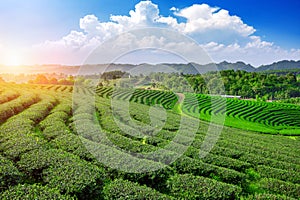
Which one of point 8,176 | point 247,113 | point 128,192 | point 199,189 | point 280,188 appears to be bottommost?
point 247,113

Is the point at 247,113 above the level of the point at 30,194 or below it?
below

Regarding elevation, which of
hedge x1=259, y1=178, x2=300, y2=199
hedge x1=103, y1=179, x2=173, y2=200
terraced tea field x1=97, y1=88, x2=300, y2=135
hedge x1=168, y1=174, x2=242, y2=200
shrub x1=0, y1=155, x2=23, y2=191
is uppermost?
shrub x1=0, y1=155, x2=23, y2=191

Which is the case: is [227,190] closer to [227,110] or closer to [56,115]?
[56,115]

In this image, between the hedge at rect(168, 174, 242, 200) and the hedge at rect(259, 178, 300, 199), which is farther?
the hedge at rect(259, 178, 300, 199)

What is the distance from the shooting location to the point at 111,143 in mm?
12305

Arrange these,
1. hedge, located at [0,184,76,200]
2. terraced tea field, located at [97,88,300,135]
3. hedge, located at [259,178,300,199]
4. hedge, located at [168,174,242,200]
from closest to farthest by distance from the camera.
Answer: hedge, located at [0,184,76,200], hedge, located at [168,174,242,200], hedge, located at [259,178,300,199], terraced tea field, located at [97,88,300,135]

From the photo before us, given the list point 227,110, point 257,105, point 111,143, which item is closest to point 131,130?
point 111,143

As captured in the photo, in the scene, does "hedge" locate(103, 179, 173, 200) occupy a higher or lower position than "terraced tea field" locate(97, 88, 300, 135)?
higher

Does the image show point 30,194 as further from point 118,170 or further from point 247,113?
point 247,113

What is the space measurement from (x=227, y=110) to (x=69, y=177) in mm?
46136

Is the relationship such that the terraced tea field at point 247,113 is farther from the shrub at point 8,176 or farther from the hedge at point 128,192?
the shrub at point 8,176

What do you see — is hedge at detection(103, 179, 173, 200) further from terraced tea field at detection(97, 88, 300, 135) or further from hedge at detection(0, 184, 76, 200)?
terraced tea field at detection(97, 88, 300, 135)

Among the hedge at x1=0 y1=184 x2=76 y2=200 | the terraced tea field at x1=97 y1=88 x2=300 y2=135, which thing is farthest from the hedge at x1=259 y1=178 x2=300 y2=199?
the terraced tea field at x1=97 y1=88 x2=300 y2=135

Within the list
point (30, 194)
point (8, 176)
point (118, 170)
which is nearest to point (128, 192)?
point (118, 170)
